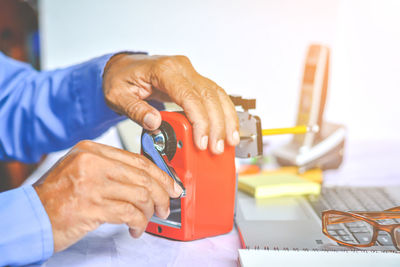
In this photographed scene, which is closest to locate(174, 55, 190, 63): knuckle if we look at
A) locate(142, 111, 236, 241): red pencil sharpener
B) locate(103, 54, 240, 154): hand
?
locate(103, 54, 240, 154): hand

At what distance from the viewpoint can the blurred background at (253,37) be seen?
4.22 ft

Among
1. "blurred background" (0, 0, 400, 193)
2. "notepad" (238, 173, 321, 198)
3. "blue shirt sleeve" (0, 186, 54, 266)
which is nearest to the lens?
"blue shirt sleeve" (0, 186, 54, 266)

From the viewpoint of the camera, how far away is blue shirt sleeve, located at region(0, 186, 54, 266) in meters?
0.39

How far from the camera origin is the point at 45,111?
2.64 feet

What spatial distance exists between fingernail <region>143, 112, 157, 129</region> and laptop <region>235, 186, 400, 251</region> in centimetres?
21

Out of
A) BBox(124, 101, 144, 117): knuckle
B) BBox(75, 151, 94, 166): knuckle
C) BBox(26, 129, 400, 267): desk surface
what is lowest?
BBox(26, 129, 400, 267): desk surface

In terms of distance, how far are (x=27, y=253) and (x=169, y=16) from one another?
1.12m

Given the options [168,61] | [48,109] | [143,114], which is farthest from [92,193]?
[48,109]

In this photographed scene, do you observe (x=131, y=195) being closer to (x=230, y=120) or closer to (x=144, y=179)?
(x=144, y=179)

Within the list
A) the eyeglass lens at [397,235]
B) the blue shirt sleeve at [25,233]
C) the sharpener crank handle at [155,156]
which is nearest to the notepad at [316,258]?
the eyeglass lens at [397,235]

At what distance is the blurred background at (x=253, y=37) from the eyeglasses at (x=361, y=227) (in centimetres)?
78

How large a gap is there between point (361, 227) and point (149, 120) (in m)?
0.34

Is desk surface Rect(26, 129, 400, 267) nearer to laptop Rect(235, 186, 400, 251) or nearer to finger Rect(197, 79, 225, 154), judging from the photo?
laptop Rect(235, 186, 400, 251)

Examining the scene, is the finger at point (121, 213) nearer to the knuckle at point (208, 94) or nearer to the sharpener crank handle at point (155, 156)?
the sharpener crank handle at point (155, 156)
